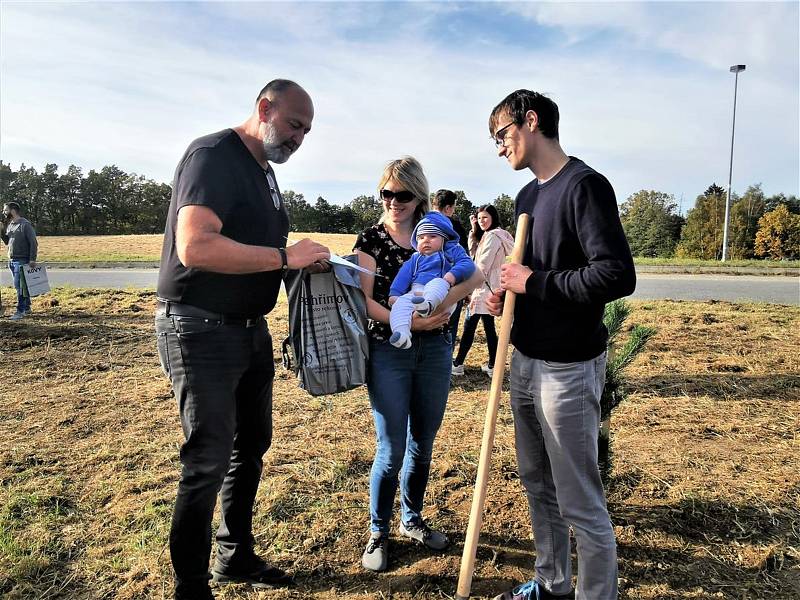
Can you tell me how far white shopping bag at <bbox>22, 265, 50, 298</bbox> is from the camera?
9.50m

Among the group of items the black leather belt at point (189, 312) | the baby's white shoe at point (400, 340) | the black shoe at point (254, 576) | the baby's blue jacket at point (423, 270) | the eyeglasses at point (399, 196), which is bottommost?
the black shoe at point (254, 576)

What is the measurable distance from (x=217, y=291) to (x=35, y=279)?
30.0ft

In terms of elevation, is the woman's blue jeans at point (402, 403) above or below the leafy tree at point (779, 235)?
below

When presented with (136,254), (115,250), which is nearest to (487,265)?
(136,254)

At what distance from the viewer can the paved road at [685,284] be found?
40.1 ft

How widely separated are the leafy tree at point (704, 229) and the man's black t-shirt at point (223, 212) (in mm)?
57101

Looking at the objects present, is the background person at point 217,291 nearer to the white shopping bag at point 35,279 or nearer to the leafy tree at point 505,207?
the white shopping bag at point 35,279

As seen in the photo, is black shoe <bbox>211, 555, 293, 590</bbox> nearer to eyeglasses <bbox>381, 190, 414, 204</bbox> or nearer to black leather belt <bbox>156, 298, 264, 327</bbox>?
black leather belt <bbox>156, 298, 264, 327</bbox>

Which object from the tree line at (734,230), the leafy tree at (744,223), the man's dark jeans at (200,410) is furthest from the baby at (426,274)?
the leafy tree at (744,223)

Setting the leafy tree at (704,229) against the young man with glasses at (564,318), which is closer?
the young man with glasses at (564,318)

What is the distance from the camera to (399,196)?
2746mm

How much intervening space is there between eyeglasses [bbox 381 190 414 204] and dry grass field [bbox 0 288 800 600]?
Answer: 190cm

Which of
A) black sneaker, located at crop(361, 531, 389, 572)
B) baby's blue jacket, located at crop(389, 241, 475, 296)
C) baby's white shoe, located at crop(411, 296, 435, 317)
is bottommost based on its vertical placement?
black sneaker, located at crop(361, 531, 389, 572)

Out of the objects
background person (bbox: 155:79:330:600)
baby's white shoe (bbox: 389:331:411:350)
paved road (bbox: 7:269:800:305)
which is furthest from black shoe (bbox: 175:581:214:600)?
paved road (bbox: 7:269:800:305)
